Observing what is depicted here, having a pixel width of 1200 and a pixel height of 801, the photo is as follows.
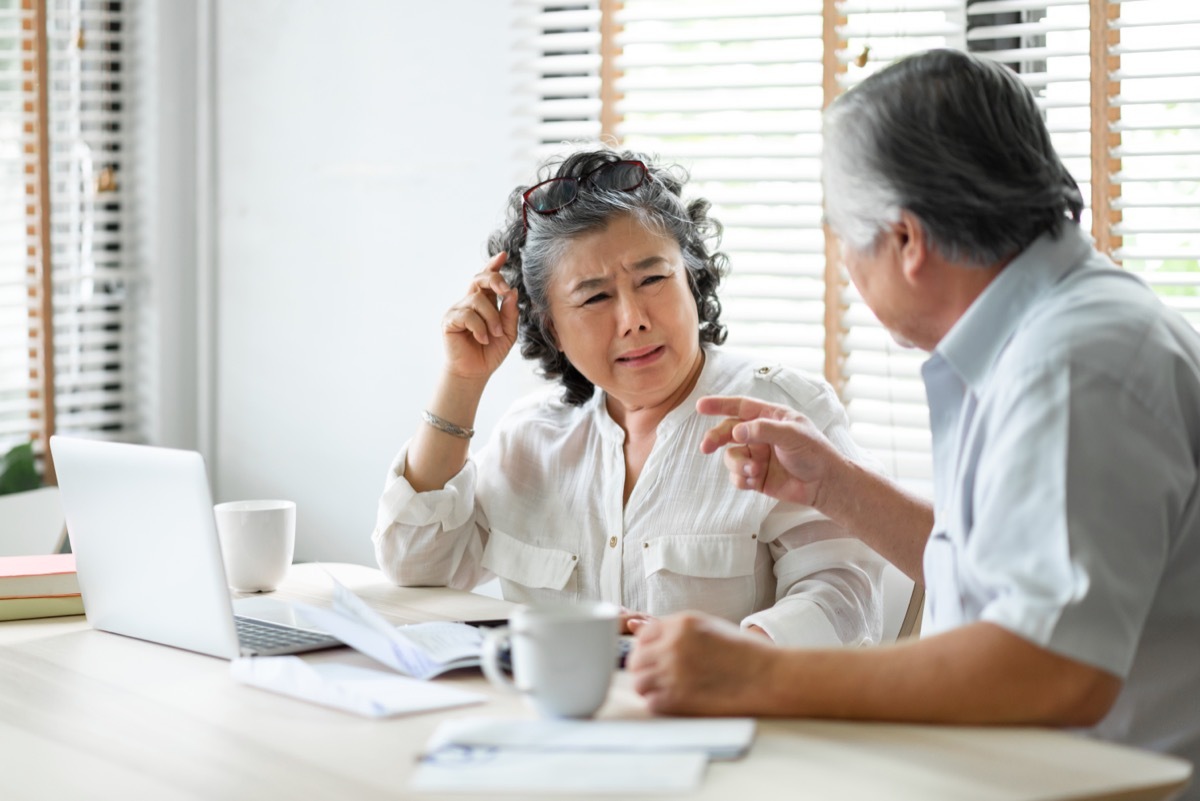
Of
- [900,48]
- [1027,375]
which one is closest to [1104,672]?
[1027,375]

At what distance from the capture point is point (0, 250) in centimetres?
335

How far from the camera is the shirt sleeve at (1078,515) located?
3.59 feet

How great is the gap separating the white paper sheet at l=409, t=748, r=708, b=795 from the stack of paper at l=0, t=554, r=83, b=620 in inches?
33.2

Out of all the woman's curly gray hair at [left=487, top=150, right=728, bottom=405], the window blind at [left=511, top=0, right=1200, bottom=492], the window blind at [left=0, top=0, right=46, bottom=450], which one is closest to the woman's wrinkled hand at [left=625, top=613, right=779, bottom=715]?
the woman's curly gray hair at [left=487, top=150, right=728, bottom=405]

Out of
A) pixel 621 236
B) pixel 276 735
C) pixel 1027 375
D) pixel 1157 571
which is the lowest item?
pixel 276 735

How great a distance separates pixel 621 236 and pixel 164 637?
3.02 ft

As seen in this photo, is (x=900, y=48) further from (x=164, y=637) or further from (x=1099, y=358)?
(x=164, y=637)

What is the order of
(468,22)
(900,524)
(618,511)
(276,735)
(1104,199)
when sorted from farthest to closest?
1. (468,22)
2. (1104,199)
3. (618,511)
4. (900,524)
5. (276,735)

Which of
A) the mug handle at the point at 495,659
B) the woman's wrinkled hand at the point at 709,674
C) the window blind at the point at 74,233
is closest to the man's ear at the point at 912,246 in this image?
the woman's wrinkled hand at the point at 709,674

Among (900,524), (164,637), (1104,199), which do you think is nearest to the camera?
(164,637)

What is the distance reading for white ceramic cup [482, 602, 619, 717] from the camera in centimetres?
116

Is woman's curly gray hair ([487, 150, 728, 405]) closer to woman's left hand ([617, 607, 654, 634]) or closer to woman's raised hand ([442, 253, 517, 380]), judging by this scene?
woman's raised hand ([442, 253, 517, 380])

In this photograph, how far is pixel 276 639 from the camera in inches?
61.9

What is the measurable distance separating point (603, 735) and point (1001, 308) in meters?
0.57
